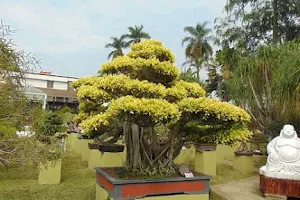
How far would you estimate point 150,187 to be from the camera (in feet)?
14.5

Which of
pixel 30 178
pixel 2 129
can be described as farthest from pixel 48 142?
pixel 30 178

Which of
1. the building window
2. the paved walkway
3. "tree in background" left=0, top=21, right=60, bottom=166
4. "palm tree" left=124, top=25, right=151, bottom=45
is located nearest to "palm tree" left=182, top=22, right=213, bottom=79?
"palm tree" left=124, top=25, right=151, bottom=45

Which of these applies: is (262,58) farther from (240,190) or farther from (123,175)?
(123,175)

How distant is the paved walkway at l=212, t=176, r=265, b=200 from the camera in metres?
5.70

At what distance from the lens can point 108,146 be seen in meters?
6.61

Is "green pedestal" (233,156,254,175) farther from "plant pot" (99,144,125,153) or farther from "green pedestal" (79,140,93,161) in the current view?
"green pedestal" (79,140,93,161)

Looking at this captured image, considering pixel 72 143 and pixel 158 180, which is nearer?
pixel 158 180

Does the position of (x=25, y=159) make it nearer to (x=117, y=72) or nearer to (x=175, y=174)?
(x=117, y=72)

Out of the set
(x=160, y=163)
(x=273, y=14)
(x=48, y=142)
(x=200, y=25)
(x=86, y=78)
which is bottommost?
(x=160, y=163)

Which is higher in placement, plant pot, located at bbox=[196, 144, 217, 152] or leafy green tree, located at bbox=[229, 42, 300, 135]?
leafy green tree, located at bbox=[229, 42, 300, 135]

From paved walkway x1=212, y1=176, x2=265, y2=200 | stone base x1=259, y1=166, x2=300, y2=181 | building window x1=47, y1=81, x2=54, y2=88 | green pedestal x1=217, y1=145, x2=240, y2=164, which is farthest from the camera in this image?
building window x1=47, y1=81, x2=54, y2=88

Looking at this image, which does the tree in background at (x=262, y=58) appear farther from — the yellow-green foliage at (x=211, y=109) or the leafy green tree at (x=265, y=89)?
the yellow-green foliage at (x=211, y=109)

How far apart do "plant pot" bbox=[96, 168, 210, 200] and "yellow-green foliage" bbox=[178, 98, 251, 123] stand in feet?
3.38

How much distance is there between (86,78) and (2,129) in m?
1.34
